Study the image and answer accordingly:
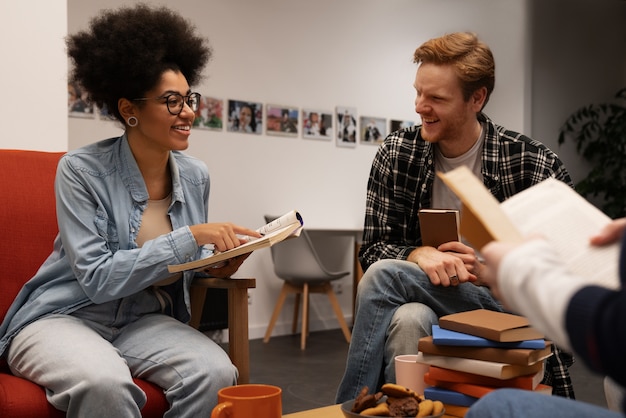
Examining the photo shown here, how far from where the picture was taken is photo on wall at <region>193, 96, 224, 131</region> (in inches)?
196

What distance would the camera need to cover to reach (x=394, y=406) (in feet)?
4.11

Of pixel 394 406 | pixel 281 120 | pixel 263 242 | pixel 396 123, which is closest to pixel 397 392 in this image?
pixel 394 406

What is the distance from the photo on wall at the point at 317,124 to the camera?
222 inches

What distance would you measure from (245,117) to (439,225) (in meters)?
3.44

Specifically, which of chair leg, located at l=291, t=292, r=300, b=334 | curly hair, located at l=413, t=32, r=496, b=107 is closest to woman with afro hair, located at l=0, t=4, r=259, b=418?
curly hair, located at l=413, t=32, r=496, b=107

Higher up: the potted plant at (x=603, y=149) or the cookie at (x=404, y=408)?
the potted plant at (x=603, y=149)

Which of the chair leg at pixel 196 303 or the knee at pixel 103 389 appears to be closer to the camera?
the knee at pixel 103 389

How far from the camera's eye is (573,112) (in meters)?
6.90

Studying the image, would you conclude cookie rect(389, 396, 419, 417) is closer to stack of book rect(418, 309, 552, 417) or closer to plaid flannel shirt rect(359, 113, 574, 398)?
A: stack of book rect(418, 309, 552, 417)

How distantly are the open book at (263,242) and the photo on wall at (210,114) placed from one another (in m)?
3.31

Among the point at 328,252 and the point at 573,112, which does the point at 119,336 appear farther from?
the point at 573,112

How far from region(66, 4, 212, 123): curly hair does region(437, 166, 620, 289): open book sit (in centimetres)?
123

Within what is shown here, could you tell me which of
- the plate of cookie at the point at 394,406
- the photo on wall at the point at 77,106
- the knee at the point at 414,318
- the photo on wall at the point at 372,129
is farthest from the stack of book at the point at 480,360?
the photo on wall at the point at 372,129

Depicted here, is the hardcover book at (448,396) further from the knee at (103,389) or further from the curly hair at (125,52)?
the curly hair at (125,52)
